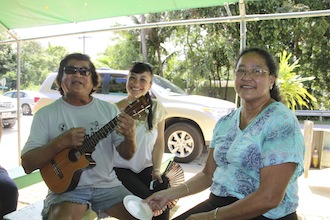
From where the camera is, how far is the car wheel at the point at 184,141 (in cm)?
579

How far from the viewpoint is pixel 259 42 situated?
14.0 meters

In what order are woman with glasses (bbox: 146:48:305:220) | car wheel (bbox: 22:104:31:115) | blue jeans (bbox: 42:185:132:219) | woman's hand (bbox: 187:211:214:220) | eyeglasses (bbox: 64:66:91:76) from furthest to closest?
car wheel (bbox: 22:104:31:115)
eyeglasses (bbox: 64:66:91:76)
blue jeans (bbox: 42:185:132:219)
woman's hand (bbox: 187:211:214:220)
woman with glasses (bbox: 146:48:305:220)

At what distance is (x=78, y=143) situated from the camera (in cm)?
191

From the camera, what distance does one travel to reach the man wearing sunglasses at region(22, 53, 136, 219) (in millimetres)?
1933

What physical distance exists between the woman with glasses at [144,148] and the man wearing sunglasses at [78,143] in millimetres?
339

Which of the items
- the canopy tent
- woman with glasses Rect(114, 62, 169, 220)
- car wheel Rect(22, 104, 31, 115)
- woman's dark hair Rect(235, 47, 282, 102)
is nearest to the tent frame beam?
the canopy tent

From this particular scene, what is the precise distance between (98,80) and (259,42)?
42.3 ft

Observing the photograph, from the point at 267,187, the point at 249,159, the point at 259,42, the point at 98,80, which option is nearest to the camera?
the point at 267,187

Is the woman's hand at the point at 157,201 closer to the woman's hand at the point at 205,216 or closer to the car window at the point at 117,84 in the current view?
the woman's hand at the point at 205,216

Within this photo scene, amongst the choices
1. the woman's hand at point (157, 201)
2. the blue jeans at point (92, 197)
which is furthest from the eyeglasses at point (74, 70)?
the woman's hand at point (157, 201)

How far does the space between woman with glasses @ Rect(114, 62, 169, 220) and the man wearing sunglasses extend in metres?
0.34

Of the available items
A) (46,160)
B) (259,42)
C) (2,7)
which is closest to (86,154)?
(46,160)

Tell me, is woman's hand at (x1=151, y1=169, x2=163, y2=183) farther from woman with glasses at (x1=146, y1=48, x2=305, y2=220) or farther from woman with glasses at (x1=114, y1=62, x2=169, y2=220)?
woman with glasses at (x1=146, y1=48, x2=305, y2=220)

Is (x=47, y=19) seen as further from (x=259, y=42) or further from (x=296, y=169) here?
(x=259, y=42)
